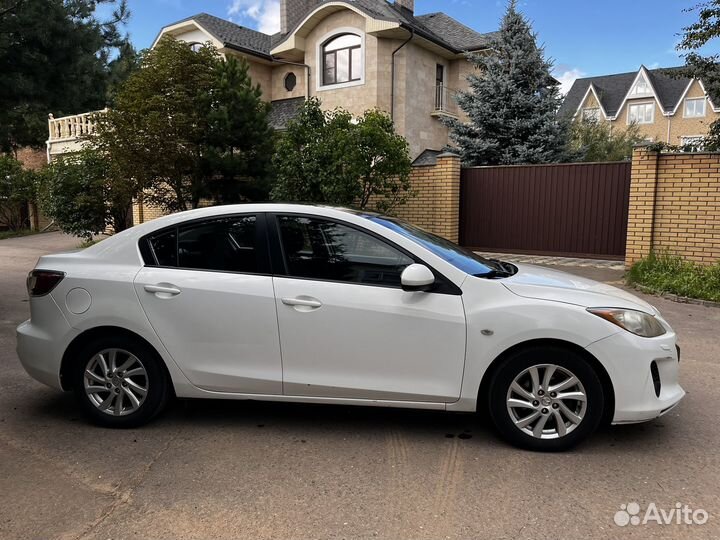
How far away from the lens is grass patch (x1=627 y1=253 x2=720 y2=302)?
328 inches

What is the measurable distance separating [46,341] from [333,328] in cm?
206

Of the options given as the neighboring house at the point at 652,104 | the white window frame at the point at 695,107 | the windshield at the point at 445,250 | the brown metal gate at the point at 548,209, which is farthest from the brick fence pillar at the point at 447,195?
the white window frame at the point at 695,107

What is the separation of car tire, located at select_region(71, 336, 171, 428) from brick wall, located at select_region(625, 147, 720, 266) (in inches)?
351

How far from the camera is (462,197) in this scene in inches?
517

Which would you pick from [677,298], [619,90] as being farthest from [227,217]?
[619,90]

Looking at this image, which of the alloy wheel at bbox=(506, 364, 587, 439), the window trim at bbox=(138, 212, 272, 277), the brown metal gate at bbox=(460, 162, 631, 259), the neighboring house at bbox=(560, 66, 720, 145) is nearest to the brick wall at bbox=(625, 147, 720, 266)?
the brown metal gate at bbox=(460, 162, 631, 259)

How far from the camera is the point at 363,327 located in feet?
11.7

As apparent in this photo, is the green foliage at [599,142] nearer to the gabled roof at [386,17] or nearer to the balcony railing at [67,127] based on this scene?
the gabled roof at [386,17]

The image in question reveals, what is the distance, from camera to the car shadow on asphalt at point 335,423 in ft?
12.2

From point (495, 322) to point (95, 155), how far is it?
1412 cm

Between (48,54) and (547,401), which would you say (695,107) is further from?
(547,401)

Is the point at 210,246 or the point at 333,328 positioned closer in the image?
the point at 333,328

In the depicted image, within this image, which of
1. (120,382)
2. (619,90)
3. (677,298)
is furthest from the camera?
(619,90)

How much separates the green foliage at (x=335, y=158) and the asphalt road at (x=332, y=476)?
261 inches
